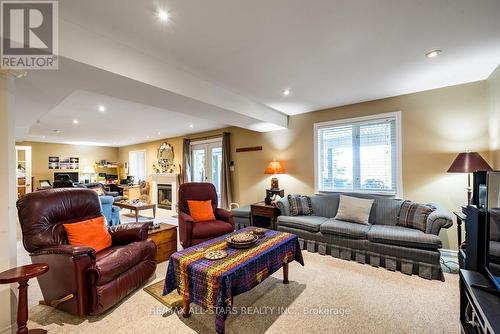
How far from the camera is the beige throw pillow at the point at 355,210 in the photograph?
3.34 meters

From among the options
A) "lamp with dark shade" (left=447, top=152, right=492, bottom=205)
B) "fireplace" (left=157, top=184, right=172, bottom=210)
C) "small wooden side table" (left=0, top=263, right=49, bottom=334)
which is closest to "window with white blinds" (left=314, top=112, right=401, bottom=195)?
"lamp with dark shade" (left=447, top=152, right=492, bottom=205)

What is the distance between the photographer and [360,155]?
3.95m

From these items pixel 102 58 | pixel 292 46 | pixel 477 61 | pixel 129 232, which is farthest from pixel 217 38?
pixel 477 61

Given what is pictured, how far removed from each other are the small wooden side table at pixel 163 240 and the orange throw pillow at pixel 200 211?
20.2 inches

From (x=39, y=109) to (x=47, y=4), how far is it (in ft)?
8.26

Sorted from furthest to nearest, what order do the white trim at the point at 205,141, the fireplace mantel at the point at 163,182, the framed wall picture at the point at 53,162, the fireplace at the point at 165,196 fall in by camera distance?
the framed wall picture at the point at 53,162 < the fireplace at the point at 165,196 < the fireplace mantel at the point at 163,182 < the white trim at the point at 205,141

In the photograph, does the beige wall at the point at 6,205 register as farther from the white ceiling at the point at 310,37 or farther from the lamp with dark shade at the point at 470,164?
the lamp with dark shade at the point at 470,164

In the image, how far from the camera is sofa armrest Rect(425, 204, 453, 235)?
8.41 ft

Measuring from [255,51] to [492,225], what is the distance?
7.86ft

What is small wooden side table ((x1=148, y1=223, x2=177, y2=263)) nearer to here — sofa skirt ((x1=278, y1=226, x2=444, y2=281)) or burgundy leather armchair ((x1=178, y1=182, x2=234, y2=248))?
burgundy leather armchair ((x1=178, y1=182, x2=234, y2=248))

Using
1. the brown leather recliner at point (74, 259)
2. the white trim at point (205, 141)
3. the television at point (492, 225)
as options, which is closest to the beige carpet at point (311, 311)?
the brown leather recliner at point (74, 259)

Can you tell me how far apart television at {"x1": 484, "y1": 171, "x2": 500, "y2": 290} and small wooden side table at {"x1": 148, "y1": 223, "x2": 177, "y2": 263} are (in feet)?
10.7

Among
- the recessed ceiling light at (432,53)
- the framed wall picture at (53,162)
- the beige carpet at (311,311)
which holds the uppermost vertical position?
the recessed ceiling light at (432,53)

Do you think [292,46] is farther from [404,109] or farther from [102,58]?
[404,109]
